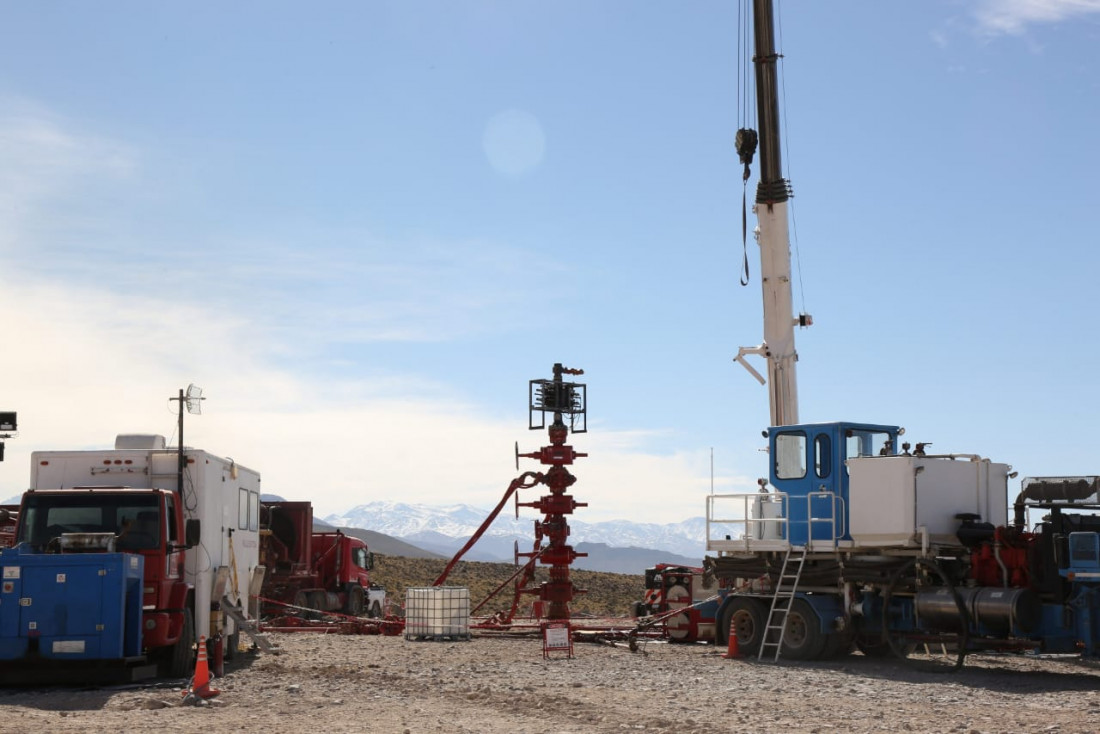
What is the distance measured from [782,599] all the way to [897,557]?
2.54m

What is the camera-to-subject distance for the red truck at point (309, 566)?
3562 centimetres

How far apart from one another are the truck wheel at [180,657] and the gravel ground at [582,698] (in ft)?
2.56

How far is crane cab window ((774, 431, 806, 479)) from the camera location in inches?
981

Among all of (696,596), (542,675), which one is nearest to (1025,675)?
(542,675)

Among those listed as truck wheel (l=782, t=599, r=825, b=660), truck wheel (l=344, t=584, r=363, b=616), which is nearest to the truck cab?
truck wheel (l=782, t=599, r=825, b=660)

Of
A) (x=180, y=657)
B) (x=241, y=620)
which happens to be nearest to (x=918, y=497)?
(x=241, y=620)

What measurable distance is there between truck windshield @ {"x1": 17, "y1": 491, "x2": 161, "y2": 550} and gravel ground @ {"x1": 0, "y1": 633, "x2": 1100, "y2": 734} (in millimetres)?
2143

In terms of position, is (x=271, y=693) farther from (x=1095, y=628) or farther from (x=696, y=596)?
(x=696, y=596)

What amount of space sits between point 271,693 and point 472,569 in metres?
67.8

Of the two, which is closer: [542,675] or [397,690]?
[397,690]

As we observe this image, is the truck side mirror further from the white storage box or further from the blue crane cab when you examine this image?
the white storage box

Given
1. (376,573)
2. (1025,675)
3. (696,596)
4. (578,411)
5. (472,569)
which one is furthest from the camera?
(472,569)

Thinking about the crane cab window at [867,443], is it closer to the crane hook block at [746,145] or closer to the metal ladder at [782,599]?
the metal ladder at [782,599]

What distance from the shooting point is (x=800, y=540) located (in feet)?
Result: 80.6
